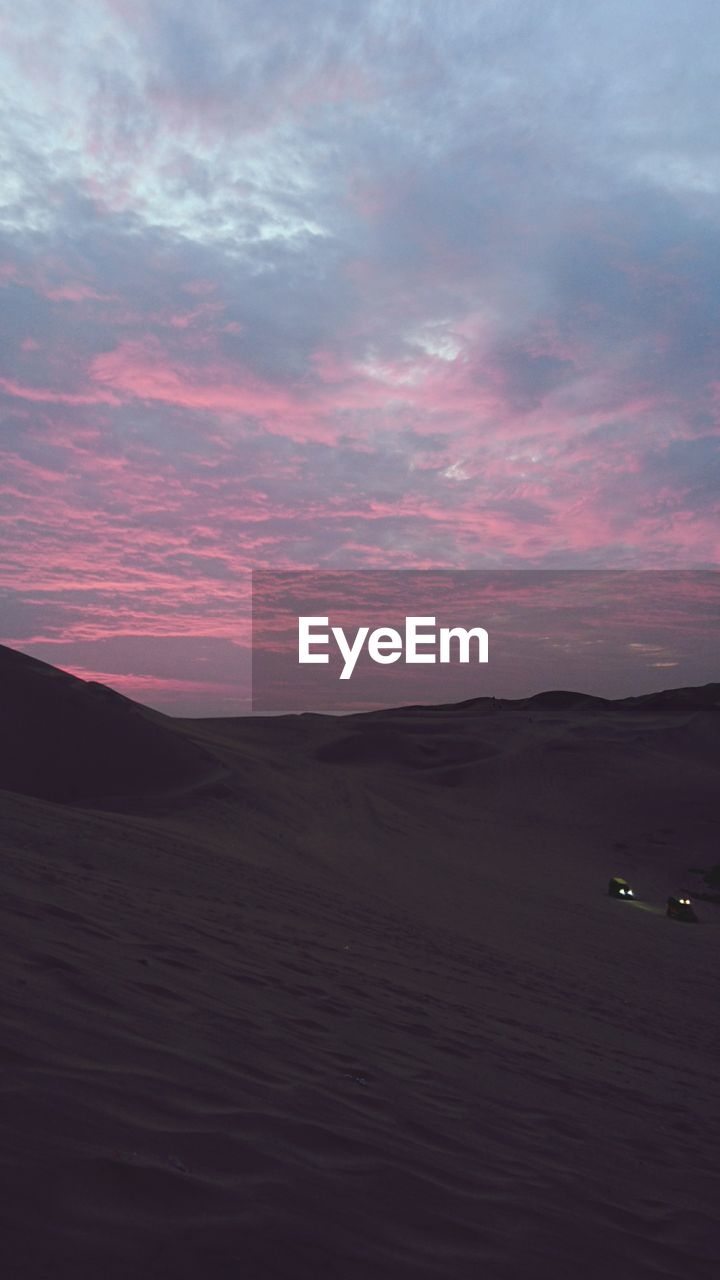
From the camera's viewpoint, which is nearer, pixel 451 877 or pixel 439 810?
pixel 451 877

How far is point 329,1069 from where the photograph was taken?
3941 millimetres

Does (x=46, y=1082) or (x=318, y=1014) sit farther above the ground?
(x=46, y=1082)

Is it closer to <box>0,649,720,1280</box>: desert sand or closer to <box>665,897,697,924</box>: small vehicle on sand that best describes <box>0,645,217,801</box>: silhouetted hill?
<box>0,649,720,1280</box>: desert sand

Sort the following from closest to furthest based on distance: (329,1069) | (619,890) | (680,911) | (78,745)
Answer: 1. (329,1069)
2. (680,911)
3. (619,890)
4. (78,745)

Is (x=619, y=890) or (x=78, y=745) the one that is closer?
(x=619, y=890)

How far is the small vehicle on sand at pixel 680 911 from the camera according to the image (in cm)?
1538

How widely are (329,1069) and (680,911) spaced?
1320 cm

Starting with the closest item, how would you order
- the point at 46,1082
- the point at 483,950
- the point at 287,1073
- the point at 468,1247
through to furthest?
the point at 468,1247 < the point at 46,1082 < the point at 287,1073 < the point at 483,950

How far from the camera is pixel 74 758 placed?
61.9 feet

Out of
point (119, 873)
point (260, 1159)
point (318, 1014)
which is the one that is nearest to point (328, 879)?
point (119, 873)

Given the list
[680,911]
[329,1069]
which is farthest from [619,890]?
[329,1069]

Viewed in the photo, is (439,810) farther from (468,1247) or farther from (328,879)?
(468,1247)

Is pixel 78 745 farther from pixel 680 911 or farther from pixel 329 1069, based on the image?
pixel 329 1069

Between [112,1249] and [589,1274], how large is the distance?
4.87 feet
